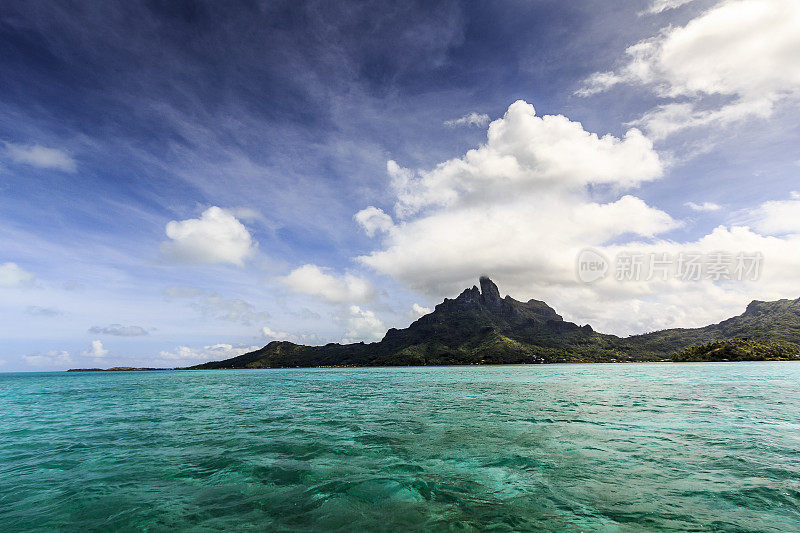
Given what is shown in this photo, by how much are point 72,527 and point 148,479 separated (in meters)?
5.21

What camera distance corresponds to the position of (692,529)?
10688 mm

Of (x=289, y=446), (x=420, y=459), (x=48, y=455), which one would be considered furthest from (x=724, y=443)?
(x=48, y=455)

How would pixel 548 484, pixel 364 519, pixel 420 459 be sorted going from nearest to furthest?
pixel 364 519 → pixel 548 484 → pixel 420 459

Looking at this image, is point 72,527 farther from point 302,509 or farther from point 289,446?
point 289,446

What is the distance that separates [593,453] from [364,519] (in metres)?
13.9

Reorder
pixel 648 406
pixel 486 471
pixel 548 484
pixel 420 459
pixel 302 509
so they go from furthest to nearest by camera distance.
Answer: pixel 648 406
pixel 420 459
pixel 486 471
pixel 548 484
pixel 302 509

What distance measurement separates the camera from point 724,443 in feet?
69.4

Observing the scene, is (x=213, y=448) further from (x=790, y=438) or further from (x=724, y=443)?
(x=790, y=438)

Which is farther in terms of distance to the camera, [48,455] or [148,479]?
[48,455]

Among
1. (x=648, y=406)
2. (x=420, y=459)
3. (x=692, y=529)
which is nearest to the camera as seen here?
(x=692, y=529)

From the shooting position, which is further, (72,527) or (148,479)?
(148,479)

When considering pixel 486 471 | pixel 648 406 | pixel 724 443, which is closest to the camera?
pixel 486 471

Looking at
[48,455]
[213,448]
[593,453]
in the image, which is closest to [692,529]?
[593,453]

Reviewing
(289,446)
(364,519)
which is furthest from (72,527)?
(289,446)
